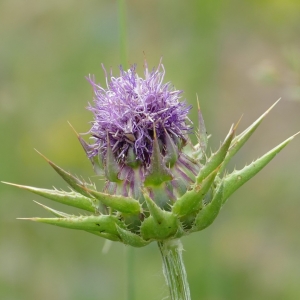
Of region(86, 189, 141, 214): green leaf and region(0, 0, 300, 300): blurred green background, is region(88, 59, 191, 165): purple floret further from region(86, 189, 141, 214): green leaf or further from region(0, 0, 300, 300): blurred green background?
region(0, 0, 300, 300): blurred green background

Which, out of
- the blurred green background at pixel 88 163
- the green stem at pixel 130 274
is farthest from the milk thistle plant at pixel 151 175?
the blurred green background at pixel 88 163

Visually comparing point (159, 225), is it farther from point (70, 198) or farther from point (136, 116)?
point (136, 116)

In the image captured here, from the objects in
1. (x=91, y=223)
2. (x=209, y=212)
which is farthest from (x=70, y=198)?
(x=209, y=212)

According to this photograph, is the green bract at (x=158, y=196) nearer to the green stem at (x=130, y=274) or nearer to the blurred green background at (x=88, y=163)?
the green stem at (x=130, y=274)

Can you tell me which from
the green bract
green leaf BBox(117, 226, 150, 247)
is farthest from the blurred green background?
green leaf BBox(117, 226, 150, 247)

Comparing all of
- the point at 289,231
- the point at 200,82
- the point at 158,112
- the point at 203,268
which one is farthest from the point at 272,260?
the point at 158,112

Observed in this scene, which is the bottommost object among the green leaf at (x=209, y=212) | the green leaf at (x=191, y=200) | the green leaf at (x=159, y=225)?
the green leaf at (x=159, y=225)
